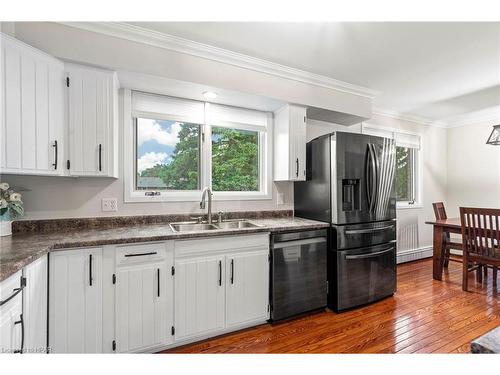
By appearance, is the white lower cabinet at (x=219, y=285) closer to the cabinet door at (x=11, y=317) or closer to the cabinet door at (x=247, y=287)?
the cabinet door at (x=247, y=287)

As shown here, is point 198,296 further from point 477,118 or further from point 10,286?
point 477,118

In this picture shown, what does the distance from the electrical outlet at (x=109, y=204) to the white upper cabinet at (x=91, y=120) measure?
382 millimetres

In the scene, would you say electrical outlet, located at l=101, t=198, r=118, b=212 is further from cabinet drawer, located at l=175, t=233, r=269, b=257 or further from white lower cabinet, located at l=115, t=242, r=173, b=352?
cabinet drawer, located at l=175, t=233, r=269, b=257

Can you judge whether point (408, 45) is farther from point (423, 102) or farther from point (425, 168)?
point (425, 168)

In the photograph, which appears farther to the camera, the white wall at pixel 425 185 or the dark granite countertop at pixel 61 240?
the white wall at pixel 425 185

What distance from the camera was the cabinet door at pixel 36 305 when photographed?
4.14 ft

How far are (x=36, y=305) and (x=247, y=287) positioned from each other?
1.41 meters

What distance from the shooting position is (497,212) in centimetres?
265

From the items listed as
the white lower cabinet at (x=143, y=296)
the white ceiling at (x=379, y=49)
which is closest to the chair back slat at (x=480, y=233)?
the white ceiling at (x=379, y=49)

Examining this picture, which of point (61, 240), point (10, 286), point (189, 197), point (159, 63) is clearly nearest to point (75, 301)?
point (61, 240)

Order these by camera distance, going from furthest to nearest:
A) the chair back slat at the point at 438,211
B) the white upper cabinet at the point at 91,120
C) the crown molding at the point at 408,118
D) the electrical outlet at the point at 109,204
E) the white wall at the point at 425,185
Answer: the white wall at the point at 425,185, the crown molding at the point at 408,118, the chair back slat at the point at 438,211, the electrical outlet at the point at 109,204, the white upper cabinet at the point at 91,120

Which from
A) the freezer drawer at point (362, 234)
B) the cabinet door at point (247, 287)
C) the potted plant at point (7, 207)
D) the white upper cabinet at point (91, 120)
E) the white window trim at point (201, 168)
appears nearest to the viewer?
the potted plant at point (7, 207)

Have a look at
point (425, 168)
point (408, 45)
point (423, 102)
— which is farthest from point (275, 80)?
point (425, 168)

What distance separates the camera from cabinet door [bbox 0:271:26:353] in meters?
1.06
